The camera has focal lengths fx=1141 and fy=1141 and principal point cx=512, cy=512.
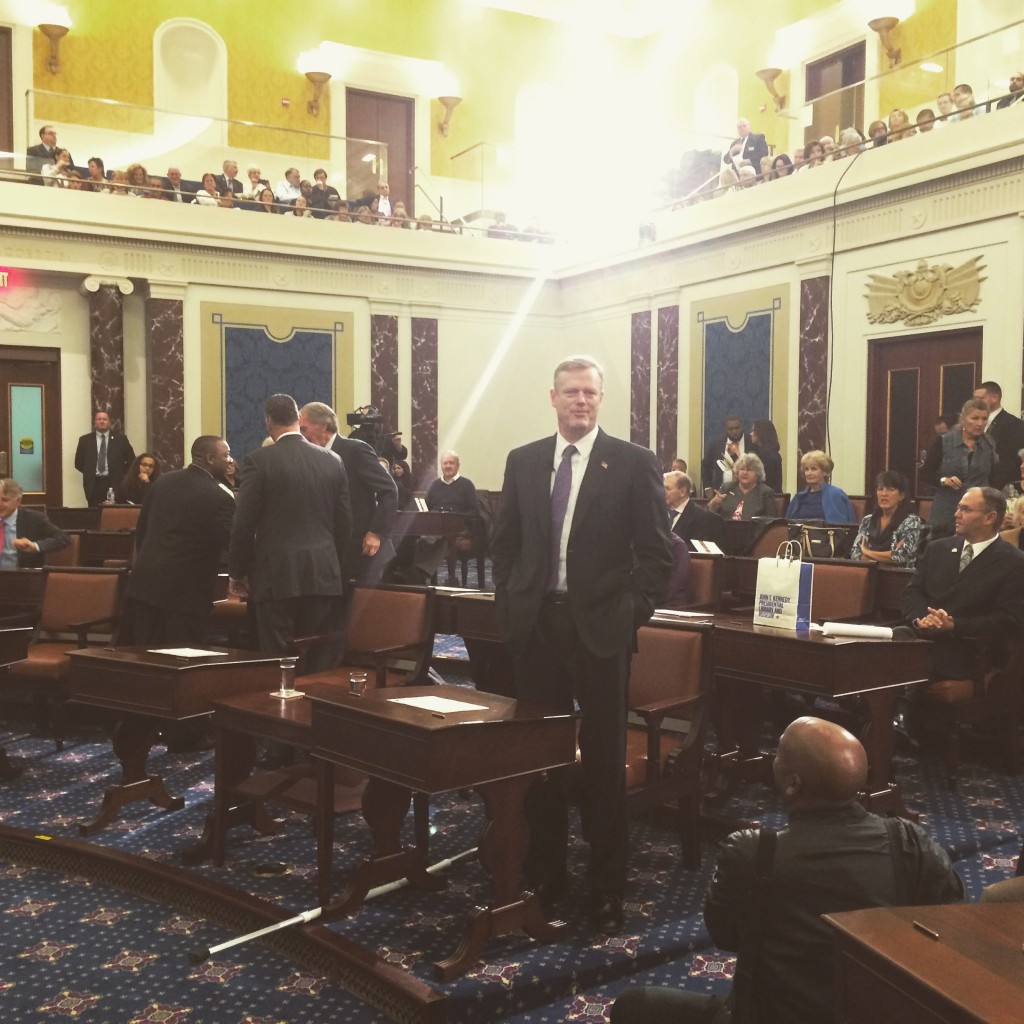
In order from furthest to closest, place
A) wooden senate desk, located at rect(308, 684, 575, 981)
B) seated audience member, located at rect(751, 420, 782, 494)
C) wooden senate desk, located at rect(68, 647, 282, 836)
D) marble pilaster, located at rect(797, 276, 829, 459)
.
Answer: marble pilaster, located at rect(797, 276, 829, 459), seated audience member, located at rect(751, 420, 782, 494), wooden senate desk, located at rect(68, 647, 282, 836), wooden senate desk, located at rect(308, 684, 575, 981)

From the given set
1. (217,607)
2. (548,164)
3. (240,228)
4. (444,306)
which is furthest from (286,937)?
(548,164)

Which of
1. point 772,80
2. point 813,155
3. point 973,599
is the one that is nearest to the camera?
point 973,599

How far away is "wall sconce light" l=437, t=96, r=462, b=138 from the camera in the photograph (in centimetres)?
1553

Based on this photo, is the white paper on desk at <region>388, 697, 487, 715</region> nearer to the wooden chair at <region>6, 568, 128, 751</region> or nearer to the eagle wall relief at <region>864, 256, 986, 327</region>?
the wooden chair at <region>6, 568, 128, 751</region>

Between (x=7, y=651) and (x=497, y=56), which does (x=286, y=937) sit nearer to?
(x=7, y=651)

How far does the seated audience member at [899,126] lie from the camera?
9.11 m

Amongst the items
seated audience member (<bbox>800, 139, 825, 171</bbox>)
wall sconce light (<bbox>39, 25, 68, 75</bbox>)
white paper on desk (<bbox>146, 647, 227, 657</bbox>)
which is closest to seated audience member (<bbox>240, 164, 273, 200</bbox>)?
wall sconce light (<bbox>39, 25, 68, 75</bbox>)

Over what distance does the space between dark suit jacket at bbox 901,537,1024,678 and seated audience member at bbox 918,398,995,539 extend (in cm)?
188

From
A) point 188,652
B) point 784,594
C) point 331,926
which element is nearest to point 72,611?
point 188,652

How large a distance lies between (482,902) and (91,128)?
33.0 ft

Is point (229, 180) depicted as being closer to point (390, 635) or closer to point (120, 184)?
point (120, 184)

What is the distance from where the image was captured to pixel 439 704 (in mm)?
3025

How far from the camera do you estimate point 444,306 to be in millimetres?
13359

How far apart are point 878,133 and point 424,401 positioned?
19.8 feet
